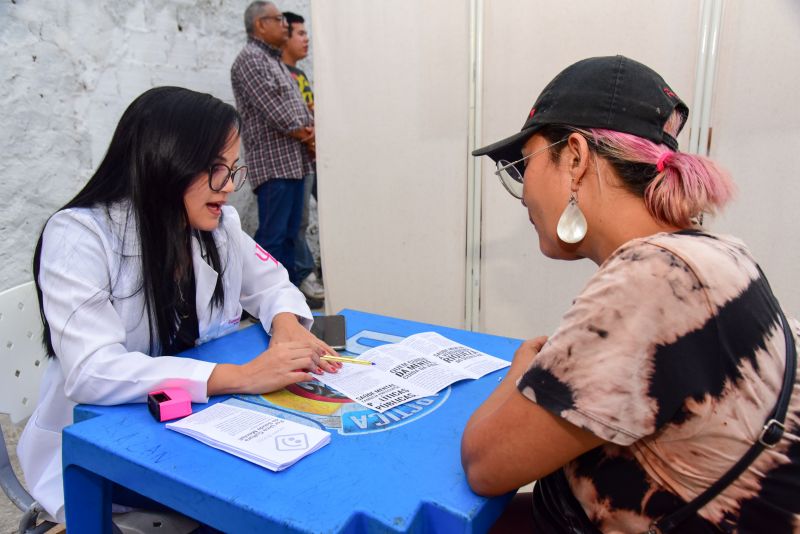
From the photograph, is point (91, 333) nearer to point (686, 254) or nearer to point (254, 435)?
point (254, 435)

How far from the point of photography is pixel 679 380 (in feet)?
2.19

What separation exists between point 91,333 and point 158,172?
1.27ft

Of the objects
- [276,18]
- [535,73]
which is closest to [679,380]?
[535,73]

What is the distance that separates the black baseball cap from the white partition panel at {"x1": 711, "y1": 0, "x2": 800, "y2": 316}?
58.1 inches

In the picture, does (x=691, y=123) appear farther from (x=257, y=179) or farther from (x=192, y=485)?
(x=257, y=179)

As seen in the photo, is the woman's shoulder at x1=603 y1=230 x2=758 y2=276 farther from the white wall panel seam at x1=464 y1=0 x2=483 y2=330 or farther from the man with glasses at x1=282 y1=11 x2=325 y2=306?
the man with glasses at x1=282 y1=11 x2=325 y2=306

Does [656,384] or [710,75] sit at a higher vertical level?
[710,75]

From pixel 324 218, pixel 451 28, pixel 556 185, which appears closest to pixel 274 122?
pixel 324 218

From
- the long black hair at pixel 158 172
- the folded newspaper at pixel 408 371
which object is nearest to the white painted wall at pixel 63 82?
the long black hair at pixel 158 172

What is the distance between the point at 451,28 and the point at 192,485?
2.29m

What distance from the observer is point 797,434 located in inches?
28.1

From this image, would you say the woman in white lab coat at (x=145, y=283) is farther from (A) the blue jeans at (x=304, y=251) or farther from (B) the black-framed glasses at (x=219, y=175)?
(A) the blue jeans at (x=304, y=251)

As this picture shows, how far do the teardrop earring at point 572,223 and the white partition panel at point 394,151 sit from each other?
1760mm

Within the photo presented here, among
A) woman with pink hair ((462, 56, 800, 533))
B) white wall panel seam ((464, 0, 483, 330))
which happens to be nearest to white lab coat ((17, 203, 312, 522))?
woman with pink hair ((462, 56, 800, 533))
